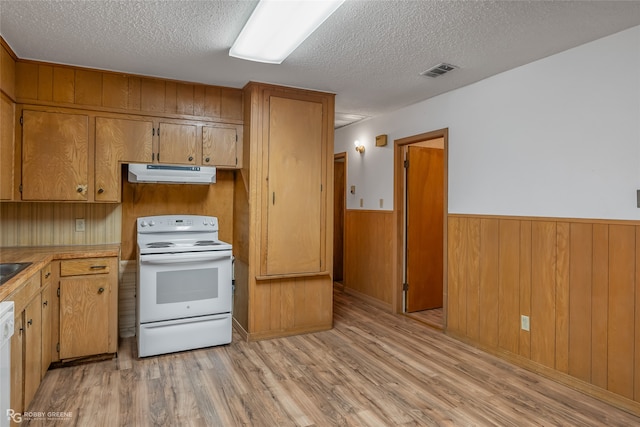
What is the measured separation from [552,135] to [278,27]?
2.11 m

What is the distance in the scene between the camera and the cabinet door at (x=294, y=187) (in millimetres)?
3557

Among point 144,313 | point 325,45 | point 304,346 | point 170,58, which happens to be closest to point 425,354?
point 304,346

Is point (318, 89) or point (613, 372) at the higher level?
point (318, 89)

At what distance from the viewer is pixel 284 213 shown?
11.8 ft

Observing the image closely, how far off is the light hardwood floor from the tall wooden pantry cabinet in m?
0.37

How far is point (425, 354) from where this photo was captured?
10.6 ft

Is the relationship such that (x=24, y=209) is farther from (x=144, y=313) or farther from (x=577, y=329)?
(x=577, y=329)

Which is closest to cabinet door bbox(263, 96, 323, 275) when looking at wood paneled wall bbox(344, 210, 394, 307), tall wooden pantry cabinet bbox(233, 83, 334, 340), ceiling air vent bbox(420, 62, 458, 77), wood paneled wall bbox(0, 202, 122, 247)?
tall wooden pantry cabinet bbox(233, 83, 334, 340)

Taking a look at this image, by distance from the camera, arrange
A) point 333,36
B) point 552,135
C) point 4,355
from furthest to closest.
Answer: point 552,135 < point 333,36 < point 4,355

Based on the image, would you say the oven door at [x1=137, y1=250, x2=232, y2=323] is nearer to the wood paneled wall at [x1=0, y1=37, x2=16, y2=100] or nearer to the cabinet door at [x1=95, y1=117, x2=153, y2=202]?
the cabinet door at [x1=95, y1=117, x2=153, y2=202]

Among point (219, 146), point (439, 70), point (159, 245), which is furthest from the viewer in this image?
point (219, 146)

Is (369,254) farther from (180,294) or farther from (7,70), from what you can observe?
(7,70)

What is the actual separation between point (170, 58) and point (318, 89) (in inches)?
53.6

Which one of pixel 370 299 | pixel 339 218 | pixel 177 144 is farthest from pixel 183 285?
pixel 339 218
